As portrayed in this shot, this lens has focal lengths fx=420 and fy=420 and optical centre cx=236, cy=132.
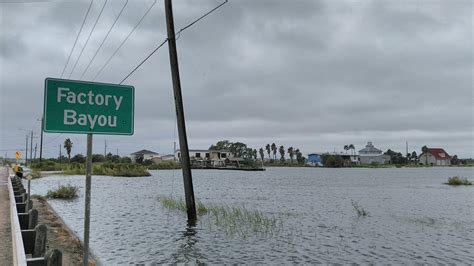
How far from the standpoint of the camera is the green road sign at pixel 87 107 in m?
4.14

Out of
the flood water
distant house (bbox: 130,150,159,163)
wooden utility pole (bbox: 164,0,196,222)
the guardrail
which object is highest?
distant house (bbox: 130,150,159,163)

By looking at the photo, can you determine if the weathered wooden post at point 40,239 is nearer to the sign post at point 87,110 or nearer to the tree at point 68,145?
the sign post at point 87,110

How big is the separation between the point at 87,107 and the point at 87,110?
0.11 feet

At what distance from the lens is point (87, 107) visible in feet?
14.0

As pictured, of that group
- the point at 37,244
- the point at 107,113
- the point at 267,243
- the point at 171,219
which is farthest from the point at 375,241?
the point at 107,113

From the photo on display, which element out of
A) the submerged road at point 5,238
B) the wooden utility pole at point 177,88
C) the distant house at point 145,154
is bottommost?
the submerged road at point 5,238

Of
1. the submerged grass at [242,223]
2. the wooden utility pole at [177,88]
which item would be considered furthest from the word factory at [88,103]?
the submerged grass at [242,223]

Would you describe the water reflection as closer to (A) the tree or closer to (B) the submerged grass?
(B) the submerged grass

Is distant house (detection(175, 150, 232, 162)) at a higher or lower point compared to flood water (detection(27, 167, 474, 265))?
higher

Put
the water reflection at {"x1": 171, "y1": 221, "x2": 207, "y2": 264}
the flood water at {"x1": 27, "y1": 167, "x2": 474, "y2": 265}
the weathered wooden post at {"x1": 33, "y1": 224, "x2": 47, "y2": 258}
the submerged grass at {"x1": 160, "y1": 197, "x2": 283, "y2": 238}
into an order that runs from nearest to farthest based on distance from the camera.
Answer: the weathered wooden post at {"x1": 33, "y1": 224, "x2": 47, "y2": 258} < the water reflection at {"x1": 171, "y1": 221, "x2": 207, "y2": 264} < the flood water at {"x1": 27, "y1": 167, "x2": 474, "y2": 265} < the submerged grass at {"x1": 160, "y1": 197, "x2": 283, "y2": 238}

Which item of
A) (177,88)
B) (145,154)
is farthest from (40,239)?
(145,154)

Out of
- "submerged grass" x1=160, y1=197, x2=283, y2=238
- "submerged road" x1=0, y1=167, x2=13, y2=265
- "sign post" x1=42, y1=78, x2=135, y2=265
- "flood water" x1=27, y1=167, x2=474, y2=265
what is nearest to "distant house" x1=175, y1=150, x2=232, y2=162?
Result: "flood water" x1=27, y1=167, x2=474, y2=265

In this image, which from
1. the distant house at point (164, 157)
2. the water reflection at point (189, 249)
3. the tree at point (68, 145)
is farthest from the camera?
the distant house at point (164, 157)

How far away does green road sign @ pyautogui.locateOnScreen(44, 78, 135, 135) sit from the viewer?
4.14 metres
